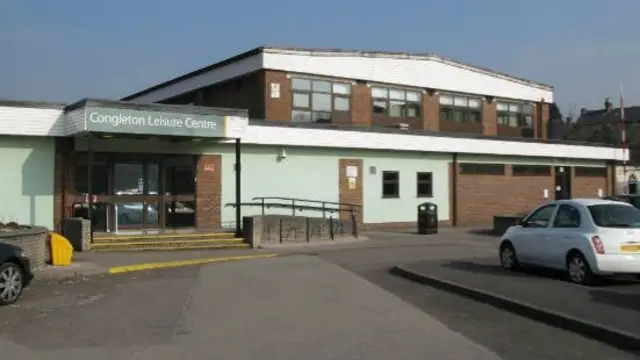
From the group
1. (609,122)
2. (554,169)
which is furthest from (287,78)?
(609,122)

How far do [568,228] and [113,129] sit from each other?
12543 millimetres

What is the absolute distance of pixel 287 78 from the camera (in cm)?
3125

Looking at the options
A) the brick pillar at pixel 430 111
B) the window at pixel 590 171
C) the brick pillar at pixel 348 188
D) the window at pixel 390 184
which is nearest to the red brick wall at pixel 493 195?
the window at pixel 590 171

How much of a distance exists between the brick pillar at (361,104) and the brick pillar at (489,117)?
847cm

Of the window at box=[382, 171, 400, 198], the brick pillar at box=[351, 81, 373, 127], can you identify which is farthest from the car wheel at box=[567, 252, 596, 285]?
the brick pillar at box=[351, 81, 373, 127]

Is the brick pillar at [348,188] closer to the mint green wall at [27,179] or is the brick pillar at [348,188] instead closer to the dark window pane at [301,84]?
the dark window pane at [301,84]

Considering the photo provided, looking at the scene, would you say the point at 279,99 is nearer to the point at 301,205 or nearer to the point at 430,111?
the point at 301,205

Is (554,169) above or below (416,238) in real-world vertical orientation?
above

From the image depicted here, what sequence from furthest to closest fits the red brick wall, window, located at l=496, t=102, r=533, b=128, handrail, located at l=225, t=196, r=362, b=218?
window, located at l=496, t=102, r=533, b=128 → the red brick wall → handrail, located at l=225, t=196, r=362, b=218

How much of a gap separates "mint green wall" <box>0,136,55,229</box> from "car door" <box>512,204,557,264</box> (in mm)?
14325

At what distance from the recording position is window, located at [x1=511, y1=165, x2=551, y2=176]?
35375 millimetres

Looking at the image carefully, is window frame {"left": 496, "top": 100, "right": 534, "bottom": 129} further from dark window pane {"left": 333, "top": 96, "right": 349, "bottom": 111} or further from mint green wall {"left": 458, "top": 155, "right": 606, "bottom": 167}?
dark window pane {"left": 333, "top": 96, "right": 349, "bottom": 111}

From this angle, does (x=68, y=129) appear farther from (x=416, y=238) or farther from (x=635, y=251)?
(x=635, y=251)

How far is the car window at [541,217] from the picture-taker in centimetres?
1425
